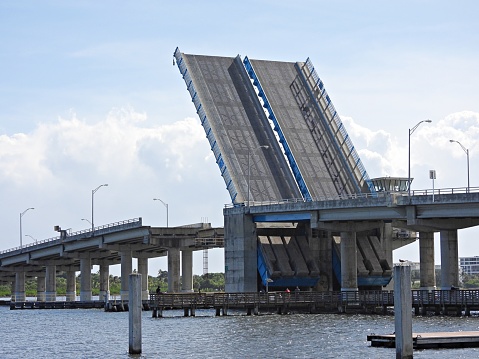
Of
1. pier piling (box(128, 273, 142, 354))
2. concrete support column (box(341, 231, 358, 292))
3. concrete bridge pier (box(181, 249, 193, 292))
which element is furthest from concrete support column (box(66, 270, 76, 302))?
pier piling (box(128, 273, 142, 354))

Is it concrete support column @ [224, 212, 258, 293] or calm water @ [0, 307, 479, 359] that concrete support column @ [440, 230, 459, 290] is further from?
concrete support column @ [224, 212, 258, 293]

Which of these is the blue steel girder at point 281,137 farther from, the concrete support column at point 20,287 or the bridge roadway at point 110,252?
the concrete support column at point 20,287

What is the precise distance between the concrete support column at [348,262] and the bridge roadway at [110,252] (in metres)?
20.9

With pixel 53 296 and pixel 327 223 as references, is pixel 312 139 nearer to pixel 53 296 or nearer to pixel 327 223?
pixel 327 223

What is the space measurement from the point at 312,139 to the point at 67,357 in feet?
170

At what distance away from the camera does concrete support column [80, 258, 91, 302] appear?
12731 cm

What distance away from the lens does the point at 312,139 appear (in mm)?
97688

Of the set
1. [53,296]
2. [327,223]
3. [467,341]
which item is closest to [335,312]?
[327,223]

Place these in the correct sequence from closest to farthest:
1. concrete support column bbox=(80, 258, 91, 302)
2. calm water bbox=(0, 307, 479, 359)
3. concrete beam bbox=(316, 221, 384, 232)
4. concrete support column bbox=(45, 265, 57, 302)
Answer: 1. calm water bbox=(0, 307, 479, 359)
2. concrete beam bbox=(316, 221, 384, 232)
3. concrete support column bbox=(80, 258, 91, 302)
4. concrete support column bbox=(45, 265, 57, 302)

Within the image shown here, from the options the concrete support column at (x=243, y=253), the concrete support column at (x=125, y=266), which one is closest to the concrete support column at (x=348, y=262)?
the concrete support column at (x=243, y=253)

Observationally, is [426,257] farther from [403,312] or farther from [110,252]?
[110,252]

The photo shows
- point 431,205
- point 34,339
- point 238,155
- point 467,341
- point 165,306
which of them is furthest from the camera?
point 238,155

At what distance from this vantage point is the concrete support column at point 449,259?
78.8m

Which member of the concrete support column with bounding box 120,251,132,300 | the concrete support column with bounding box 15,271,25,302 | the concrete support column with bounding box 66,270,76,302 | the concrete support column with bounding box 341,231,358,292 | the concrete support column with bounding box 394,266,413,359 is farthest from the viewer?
the concrete support column with bounding box 15,271,25,302
